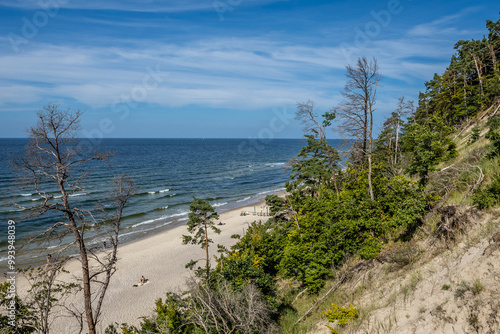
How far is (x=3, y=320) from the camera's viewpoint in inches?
372

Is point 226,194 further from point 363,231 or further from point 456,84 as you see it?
point 363,231

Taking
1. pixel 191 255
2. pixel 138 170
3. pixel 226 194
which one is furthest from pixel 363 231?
pixel 138 170

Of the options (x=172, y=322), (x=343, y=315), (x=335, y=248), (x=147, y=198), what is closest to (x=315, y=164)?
(x=335, y=248)

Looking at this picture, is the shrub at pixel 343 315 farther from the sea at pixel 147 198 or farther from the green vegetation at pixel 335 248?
the sea at pixel 147 198

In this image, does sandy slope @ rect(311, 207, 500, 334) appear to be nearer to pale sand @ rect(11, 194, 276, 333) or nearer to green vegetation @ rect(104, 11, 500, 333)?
green vegetation @ rect(104, 11, 500, 333)

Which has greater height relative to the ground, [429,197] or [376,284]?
[429,197]

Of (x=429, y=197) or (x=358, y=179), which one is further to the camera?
(x=358, y=179)

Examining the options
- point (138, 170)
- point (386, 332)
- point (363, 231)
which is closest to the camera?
point (386, 332)

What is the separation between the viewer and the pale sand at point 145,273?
1994 cm

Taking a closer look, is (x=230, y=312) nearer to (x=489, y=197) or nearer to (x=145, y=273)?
(x=489, y=197)

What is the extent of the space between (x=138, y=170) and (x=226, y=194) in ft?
115

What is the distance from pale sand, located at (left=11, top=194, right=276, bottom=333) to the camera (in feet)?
65.4

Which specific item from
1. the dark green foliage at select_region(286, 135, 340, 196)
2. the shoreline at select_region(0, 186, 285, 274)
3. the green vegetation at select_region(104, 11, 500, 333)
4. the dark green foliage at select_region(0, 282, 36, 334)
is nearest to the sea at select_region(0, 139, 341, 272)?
the shoreline at select_region(0, 186, 285, 274)

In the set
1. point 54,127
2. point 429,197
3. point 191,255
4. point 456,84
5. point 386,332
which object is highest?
point 456,84
